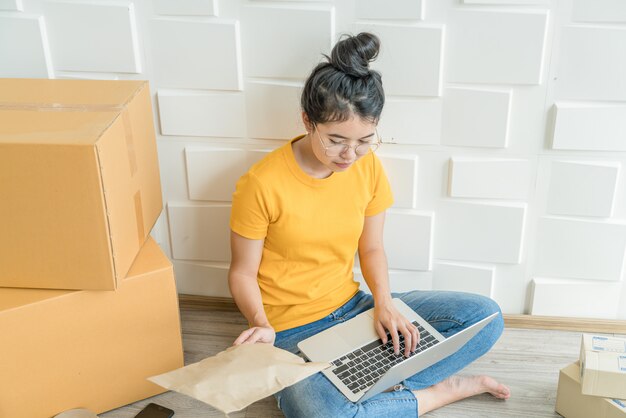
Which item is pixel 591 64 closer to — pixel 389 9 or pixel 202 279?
pixel 389 9

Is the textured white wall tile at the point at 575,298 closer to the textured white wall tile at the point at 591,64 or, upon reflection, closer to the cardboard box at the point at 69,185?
the textured white wall tile at the point at 591,64

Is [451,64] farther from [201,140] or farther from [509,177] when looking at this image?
[201,140]

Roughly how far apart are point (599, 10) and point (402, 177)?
57 centimetres

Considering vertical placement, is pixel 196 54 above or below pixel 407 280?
above

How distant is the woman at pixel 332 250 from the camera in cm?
125

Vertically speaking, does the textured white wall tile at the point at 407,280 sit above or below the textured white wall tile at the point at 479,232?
below

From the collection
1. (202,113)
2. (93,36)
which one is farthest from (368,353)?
(93,36)

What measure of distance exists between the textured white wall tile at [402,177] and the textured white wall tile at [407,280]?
21cm

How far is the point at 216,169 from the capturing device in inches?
63.3

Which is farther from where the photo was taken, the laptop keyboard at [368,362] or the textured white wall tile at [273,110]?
the textured white wall tile at [273,110]

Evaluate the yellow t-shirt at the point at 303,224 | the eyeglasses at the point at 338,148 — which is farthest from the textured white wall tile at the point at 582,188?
the eyeglasses at the point at 338,148

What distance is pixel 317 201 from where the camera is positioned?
4.54ft

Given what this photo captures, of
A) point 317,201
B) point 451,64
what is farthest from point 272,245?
point 451,64

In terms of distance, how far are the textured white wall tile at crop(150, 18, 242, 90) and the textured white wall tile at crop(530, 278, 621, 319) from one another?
0.96 metres
